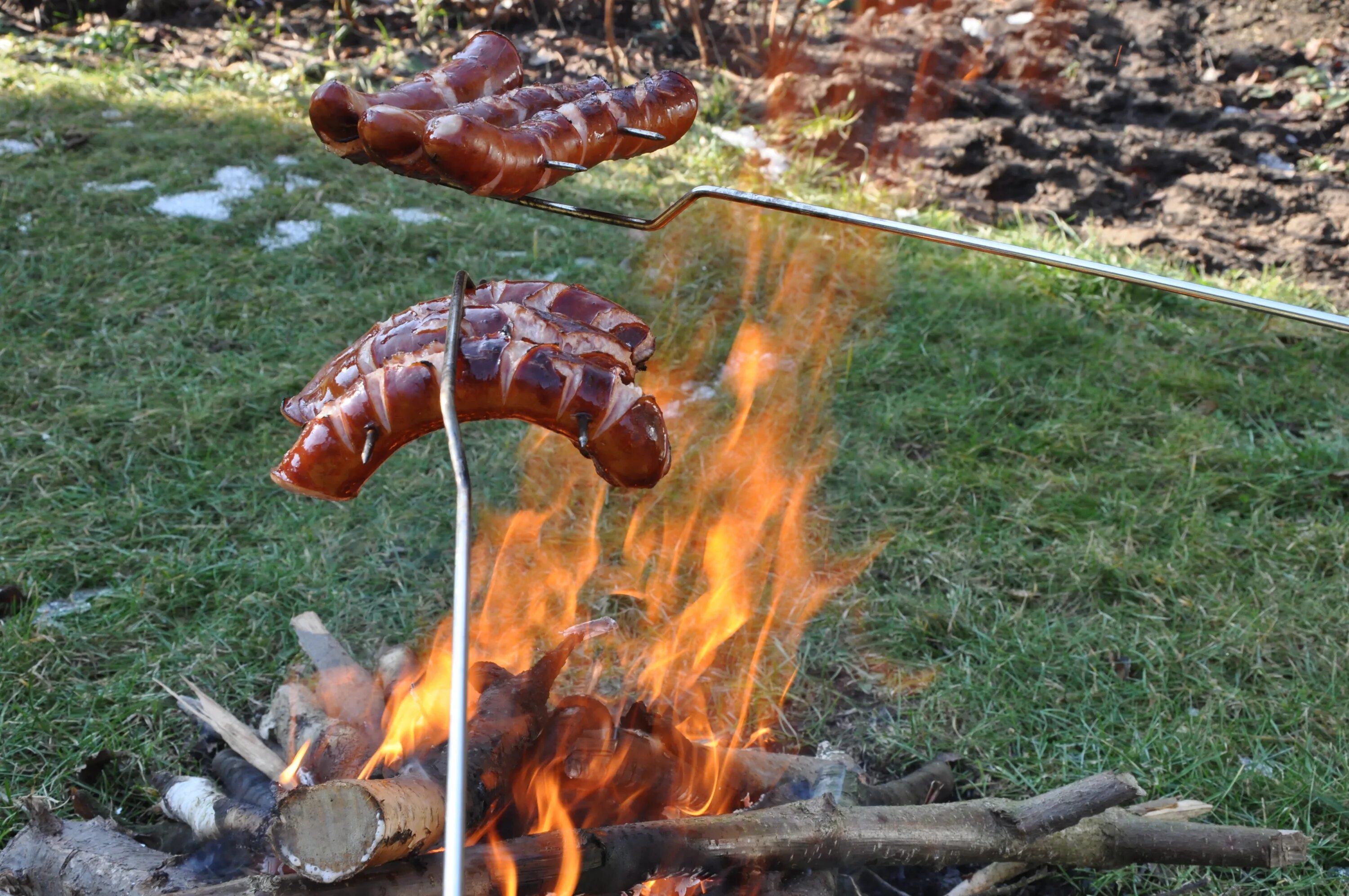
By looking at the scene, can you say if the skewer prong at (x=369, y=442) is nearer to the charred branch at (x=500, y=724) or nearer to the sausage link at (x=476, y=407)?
the sausage link at (x=476, y=407)

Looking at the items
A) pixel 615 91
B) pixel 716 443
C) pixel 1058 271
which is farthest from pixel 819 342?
pixel 615 91

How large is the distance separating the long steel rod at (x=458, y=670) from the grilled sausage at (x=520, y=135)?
427 millimetres

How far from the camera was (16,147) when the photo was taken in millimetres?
6508

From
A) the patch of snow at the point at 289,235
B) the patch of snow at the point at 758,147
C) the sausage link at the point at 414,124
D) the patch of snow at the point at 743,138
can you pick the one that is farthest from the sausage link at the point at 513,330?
the patch of snow at the point at 743,138

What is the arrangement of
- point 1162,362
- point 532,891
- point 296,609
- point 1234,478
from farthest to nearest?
point 1162,362, point 1234,478, point 296,609, point 532,891

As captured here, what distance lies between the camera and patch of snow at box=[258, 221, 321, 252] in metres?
5.77

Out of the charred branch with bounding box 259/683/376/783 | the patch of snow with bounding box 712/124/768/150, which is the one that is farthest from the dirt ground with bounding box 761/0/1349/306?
the charred branch with bounding box 259/683/376/783

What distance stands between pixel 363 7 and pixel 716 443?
256 inches

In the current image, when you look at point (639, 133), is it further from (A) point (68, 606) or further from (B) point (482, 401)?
(A) point (68, 606)

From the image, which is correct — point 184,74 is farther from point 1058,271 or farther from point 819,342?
point 1058,271

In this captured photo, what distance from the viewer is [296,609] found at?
3.41m

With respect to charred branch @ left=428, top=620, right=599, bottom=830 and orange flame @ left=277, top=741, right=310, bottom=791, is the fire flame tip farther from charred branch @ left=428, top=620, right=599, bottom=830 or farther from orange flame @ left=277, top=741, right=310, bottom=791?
orange flame @ left=277, top=741, right=310, bottom=791

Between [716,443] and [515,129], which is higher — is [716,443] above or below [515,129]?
below

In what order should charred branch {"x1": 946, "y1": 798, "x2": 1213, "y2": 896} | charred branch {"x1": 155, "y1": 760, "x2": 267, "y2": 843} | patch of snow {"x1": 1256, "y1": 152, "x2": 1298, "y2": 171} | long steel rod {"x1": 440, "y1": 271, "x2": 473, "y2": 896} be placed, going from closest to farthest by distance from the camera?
long steel rod {"x1": 440, "y1": 271, "x2": 473, "y2": 896} → charred branch {"x1": 155, "y1": 760, "x2": 267, "y2": 843} → charred branch {"x1": 946, "y1": 798, "x2": 1213, "y2": 896} → patch of snow {"x1": 1256, "y1": 152, "x2": 1298, "y2": 171}
